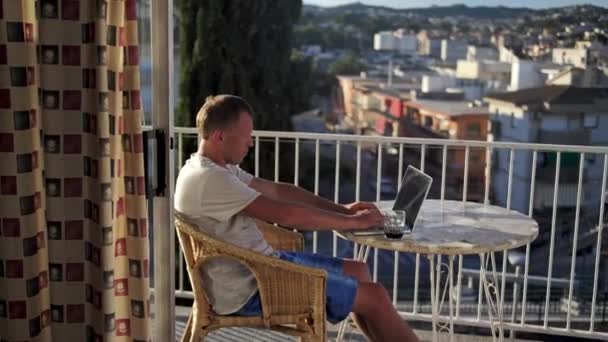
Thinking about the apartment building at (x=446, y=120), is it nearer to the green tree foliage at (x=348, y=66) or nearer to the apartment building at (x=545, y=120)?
the apartment building at (x=545, y=120)

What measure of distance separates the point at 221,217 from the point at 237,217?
8 cm

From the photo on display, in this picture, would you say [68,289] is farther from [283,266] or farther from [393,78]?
[393,78]

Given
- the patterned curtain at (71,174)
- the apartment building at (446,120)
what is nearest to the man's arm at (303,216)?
the patterned curtain at (71,174)

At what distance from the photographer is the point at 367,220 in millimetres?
2572

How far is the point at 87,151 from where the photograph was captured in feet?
7.19

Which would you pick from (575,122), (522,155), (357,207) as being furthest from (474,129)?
(357,207)

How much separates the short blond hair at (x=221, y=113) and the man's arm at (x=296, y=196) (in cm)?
43

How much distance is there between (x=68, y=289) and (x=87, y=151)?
47 centimetres

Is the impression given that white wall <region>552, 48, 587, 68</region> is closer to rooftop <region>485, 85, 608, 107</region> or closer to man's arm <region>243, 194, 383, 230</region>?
rooftop <region>485, 85, 608, 107</region>

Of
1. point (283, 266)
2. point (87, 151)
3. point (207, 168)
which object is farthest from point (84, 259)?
point (283, 266)

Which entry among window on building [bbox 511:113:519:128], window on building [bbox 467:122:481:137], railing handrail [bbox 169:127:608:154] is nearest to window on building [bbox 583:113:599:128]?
window on building [bbox 511:113:519:128]

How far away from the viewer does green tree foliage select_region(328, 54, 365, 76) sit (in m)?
16.4

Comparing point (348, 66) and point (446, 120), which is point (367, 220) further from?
point (348, 66)

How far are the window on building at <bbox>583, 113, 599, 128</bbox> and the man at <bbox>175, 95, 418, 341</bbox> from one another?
10379mm
